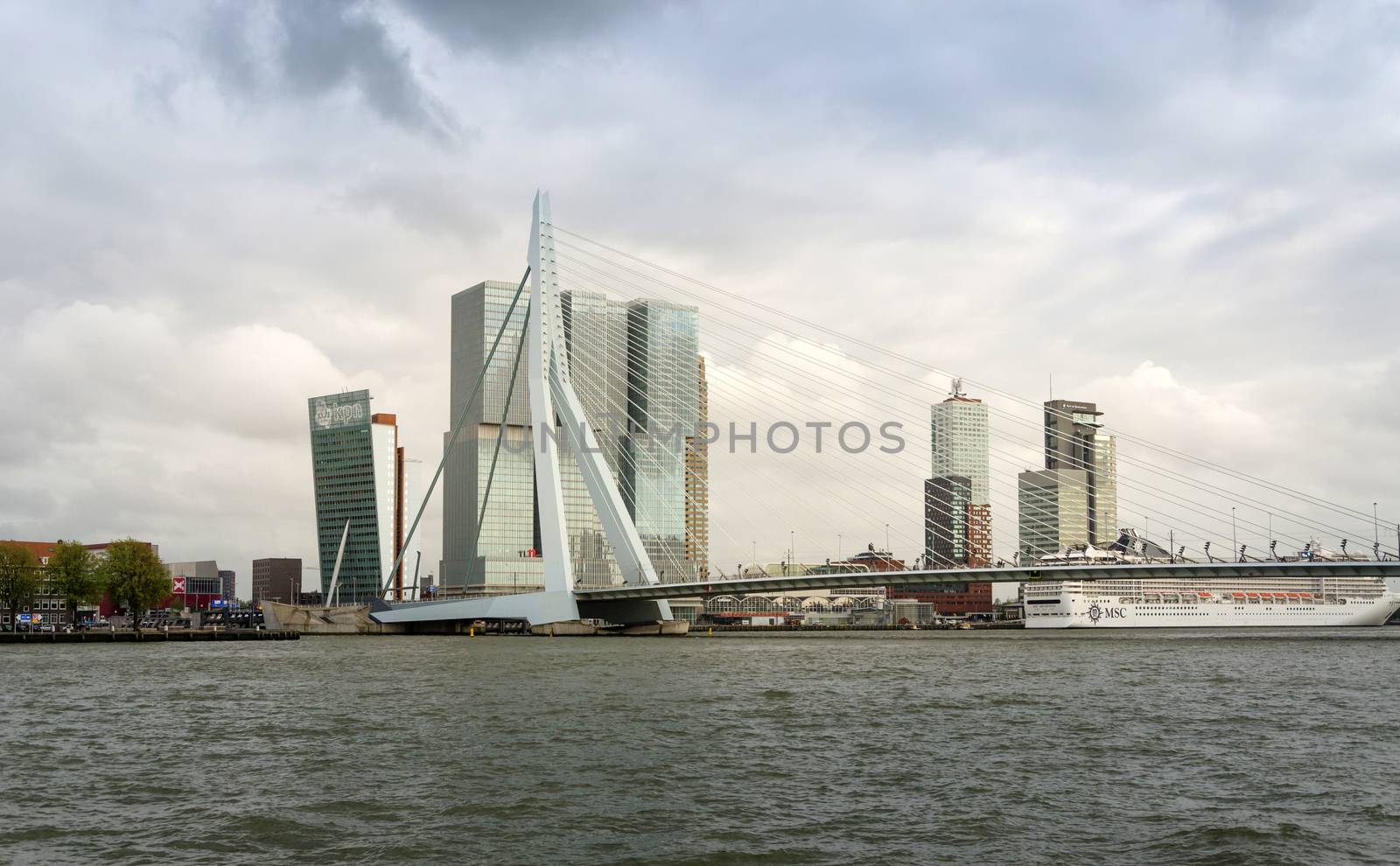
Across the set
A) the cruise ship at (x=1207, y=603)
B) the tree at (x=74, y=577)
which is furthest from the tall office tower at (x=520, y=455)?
the tree at (x=74, y=577)

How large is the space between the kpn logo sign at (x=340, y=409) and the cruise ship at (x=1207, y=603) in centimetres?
7994

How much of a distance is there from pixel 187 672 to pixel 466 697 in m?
15.7

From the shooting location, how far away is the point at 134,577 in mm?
84562

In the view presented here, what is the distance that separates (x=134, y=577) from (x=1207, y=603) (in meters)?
90.9

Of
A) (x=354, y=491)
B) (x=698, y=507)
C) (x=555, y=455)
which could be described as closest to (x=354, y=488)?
(x=354, y=491)

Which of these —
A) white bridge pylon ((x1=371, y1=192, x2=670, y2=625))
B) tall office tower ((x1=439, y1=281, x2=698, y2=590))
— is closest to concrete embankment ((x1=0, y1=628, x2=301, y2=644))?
white bridge pylon ((x1=371, y1=192, x2=670, y2=625))

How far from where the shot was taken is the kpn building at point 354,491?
144 metres

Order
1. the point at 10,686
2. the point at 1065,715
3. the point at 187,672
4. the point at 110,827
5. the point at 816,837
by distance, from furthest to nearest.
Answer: the point at 187,672 < the point at 10,686 < the point at 1065,715 < the point at 110,827 < the point at 816,837

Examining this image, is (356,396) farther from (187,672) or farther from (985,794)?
(985,794)

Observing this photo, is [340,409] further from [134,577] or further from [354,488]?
[134,577]

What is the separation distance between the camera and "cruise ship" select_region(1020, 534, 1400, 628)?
109m

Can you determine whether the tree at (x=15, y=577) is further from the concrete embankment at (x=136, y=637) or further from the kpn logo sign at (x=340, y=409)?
the kpn logo sign at (x=340, y=409)

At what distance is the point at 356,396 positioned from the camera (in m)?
144

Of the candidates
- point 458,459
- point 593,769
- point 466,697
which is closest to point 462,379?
point 458,459
